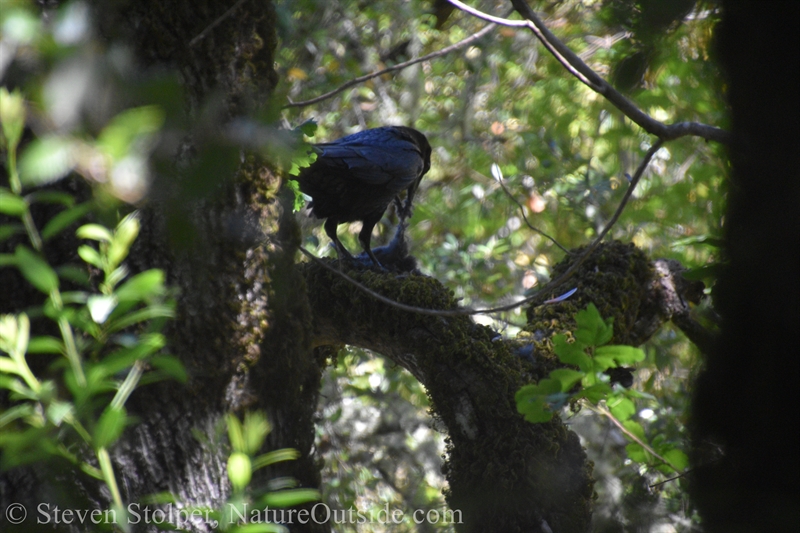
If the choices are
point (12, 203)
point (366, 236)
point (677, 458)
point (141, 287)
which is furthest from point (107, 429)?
point (366, 236)

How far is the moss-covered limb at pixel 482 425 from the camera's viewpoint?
1.90 metres

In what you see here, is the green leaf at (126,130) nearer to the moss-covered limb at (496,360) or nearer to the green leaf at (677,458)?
the green leaf at (677,458)

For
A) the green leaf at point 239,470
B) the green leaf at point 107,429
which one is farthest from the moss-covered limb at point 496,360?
the green leaf at point 107,429

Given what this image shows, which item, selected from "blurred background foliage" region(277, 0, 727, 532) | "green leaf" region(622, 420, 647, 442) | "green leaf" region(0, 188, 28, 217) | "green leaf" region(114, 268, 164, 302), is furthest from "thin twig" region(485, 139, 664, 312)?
"blurred background foliage" region(277, 0, 727, 532)

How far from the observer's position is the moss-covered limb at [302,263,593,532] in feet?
6.23

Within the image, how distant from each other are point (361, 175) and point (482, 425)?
50.3 inches

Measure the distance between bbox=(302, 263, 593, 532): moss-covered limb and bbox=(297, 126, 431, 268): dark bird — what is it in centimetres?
56

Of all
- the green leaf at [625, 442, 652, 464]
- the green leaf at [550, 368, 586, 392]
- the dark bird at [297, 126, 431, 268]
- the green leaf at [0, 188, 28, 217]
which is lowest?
the green leaf at [625, 442, 652, 464]

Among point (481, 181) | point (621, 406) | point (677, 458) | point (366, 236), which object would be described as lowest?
point (677, 458)

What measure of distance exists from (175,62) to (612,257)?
Answer: 2.04 meters

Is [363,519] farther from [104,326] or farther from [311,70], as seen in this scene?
[311,70]

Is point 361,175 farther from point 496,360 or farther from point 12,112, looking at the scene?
point 12,112

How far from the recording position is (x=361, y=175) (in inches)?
109

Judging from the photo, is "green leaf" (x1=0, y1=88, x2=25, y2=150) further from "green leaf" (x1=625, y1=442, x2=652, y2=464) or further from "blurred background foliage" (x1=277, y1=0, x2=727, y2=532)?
"blurred background foliage" (x1=277, y1=0, x2=727, y2=532)
